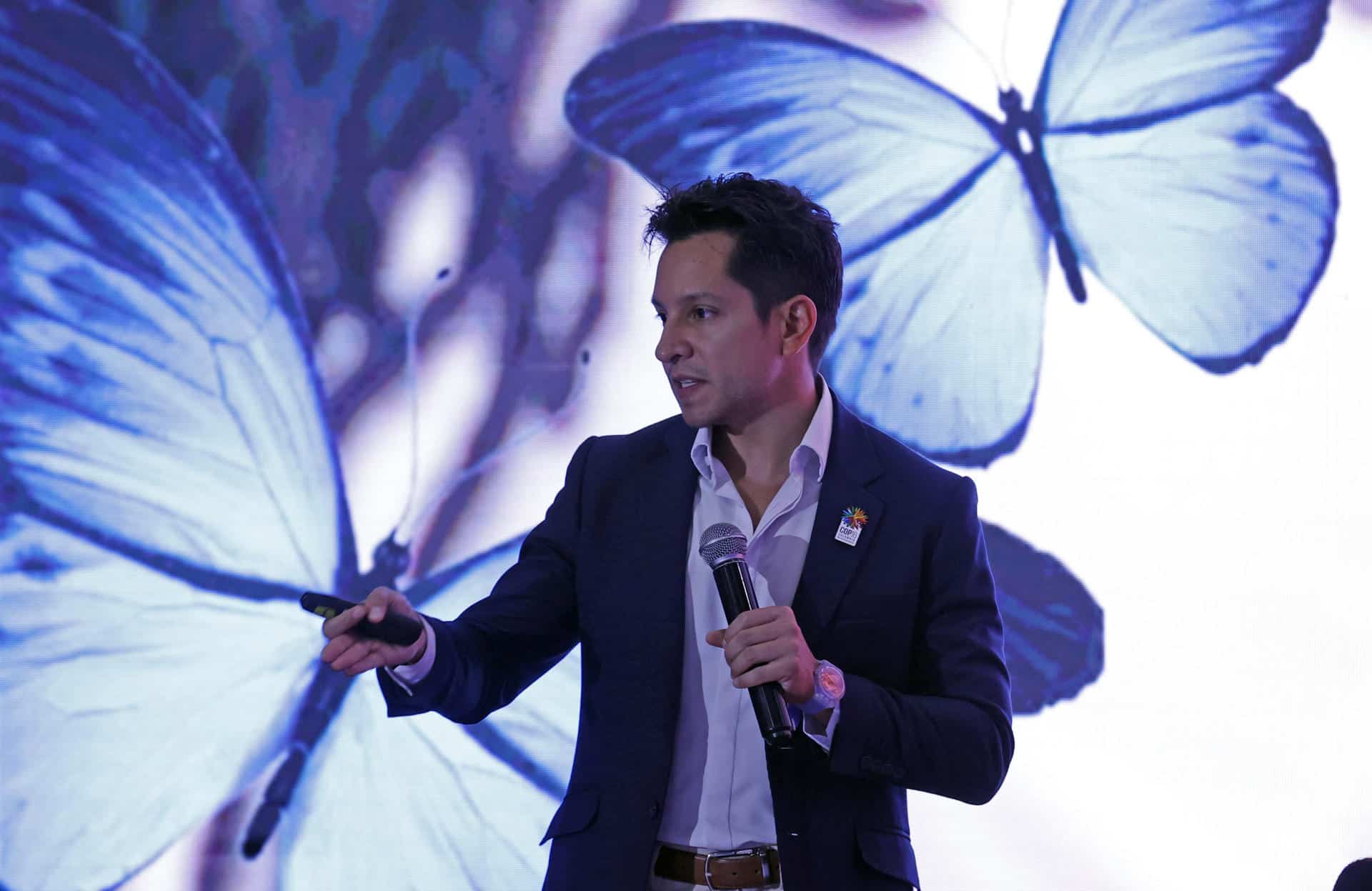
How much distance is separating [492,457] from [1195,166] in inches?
69.1

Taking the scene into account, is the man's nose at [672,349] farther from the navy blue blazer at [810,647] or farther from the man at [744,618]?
the navy blue blazer at [810,647]

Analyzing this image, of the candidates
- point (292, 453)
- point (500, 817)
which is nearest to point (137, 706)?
point (292, 453)

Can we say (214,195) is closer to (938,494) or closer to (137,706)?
(137,706)

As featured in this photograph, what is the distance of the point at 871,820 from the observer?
169 cm

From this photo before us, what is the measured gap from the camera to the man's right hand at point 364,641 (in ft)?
4.87

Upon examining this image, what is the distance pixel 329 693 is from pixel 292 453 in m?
0.55

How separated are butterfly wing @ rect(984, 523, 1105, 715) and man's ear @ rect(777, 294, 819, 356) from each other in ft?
3.53

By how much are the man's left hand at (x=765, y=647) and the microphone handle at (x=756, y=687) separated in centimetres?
2

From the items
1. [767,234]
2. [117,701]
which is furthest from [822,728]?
[117,701]

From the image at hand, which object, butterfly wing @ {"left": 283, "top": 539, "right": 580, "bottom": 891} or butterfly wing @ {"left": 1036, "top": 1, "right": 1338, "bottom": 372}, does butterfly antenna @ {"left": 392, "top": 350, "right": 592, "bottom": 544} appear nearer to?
butterfly wing @ {"left": 283, "top": 539, "right": 580, "bottom": 891}

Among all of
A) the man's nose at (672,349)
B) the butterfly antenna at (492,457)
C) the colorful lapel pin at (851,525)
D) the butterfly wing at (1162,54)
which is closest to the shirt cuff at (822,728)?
the colorful lapel pin at (851,525)

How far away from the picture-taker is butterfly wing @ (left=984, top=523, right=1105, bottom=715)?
110 inches

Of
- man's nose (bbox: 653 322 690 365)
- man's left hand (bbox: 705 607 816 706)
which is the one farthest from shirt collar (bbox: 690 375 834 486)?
man's left hand (bbox: 705 607 816 706)

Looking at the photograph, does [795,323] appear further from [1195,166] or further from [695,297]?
[1195,166]
